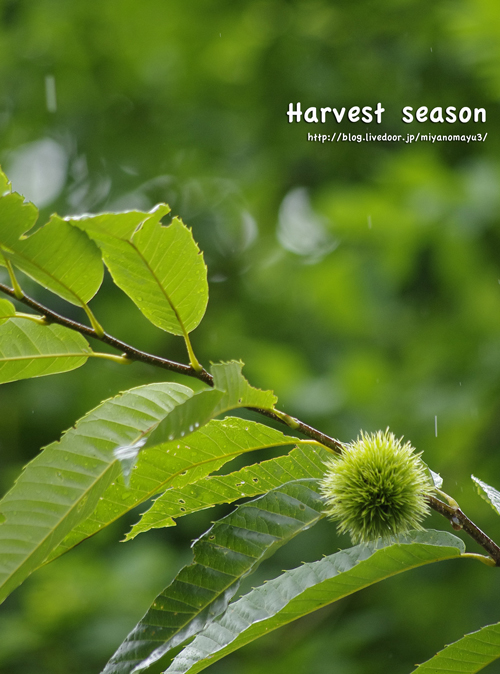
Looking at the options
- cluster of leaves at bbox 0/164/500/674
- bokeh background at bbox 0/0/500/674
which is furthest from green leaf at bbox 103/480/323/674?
bokeh background at bbox 0/0/500/674

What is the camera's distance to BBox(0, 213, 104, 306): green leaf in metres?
0.52

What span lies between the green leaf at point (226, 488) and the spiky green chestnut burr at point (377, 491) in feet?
0.24

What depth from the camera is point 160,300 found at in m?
0.62

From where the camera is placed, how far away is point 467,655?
1.99 ft

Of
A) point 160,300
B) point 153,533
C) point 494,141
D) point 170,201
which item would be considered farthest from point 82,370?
point 160,300

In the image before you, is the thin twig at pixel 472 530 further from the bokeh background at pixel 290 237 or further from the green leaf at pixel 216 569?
the bokeh background at pixel 290 237

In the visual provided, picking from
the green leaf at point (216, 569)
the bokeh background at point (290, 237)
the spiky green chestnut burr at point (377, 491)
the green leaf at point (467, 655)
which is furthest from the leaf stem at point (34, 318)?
the bokeh background at point (290, 237)

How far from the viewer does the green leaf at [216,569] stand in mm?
583

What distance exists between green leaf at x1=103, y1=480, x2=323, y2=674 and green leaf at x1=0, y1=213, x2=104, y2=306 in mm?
252

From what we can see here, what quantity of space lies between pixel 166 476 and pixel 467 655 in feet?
1.05

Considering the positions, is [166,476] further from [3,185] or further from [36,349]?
[3,185]

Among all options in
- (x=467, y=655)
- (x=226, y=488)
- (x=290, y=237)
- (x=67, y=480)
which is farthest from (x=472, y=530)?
(x=290, y=237)

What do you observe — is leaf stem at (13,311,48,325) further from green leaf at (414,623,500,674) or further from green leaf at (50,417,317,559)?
green leaf at (414,623,500,674)

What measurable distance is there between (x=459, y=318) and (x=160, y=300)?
77.6 inches
